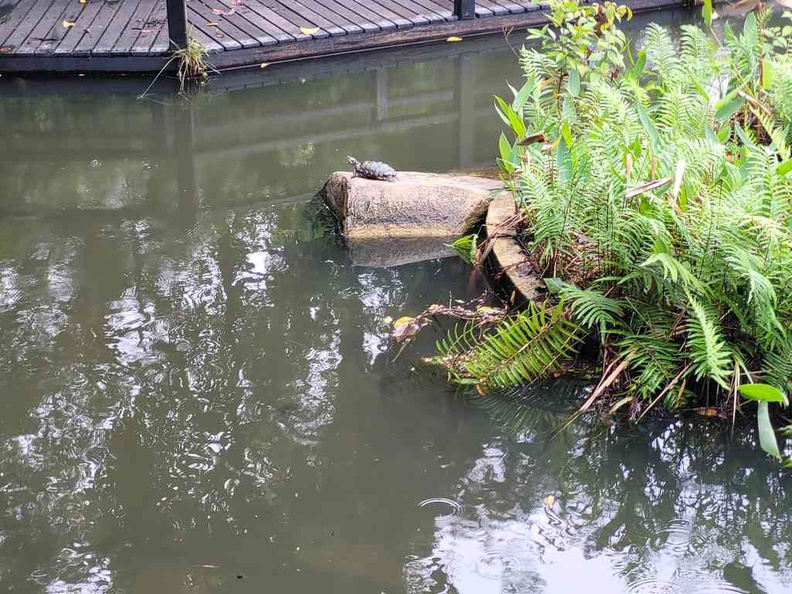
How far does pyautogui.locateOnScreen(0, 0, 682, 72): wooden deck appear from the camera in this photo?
760 centimetres

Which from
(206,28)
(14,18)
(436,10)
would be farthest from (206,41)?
(436,10)

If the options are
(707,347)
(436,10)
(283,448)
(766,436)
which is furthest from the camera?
(436,10)

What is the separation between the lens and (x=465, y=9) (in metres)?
8.45

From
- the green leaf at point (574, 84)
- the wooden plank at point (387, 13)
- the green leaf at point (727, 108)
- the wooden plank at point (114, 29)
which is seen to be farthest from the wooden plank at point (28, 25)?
the green leaf at point (727, 108)

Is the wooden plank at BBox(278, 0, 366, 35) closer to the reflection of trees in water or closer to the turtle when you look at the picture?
the turtle

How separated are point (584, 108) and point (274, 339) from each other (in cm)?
202

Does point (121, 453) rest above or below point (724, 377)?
below

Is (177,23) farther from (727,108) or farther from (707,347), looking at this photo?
(707,347)

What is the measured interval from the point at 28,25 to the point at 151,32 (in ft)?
3.76

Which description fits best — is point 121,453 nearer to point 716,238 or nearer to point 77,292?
point 77,292

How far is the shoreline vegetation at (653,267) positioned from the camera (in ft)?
11.4

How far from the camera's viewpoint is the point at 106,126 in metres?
6.80

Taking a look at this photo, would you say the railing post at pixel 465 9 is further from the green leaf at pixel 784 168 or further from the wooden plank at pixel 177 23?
the green leaf at pixel 784 168

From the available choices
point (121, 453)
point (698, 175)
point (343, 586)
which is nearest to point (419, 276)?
point (698, 175)
